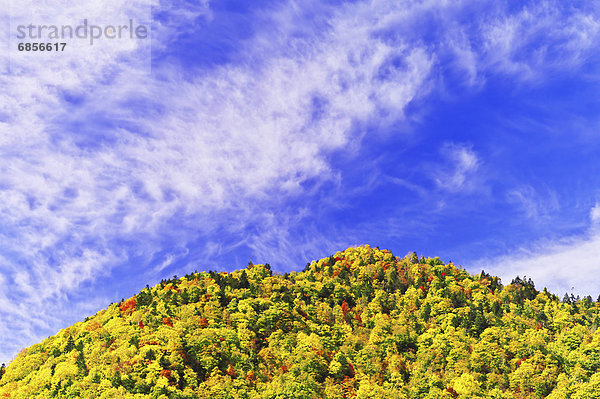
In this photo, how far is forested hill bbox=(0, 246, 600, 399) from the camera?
103 m

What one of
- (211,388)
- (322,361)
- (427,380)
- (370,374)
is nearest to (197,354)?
(211,388)

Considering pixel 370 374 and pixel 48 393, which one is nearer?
pixel 48 393

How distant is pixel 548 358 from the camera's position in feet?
370

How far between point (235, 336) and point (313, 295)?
37.3m

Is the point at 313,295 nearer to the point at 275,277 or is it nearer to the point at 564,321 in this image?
the point at 275,277

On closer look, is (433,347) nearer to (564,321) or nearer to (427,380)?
(427,380)

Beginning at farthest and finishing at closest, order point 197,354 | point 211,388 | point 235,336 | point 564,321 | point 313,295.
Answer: point 313,295 → point 564,321 → point 235,336 → point 197,354 → point 211,388

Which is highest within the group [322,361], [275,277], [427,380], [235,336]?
[275,277]

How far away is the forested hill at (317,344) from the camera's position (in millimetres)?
102562

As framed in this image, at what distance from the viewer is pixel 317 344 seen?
11856 cm

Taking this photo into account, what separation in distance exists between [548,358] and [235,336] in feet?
229

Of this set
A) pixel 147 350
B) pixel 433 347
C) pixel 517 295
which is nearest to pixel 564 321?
pixel 517 295

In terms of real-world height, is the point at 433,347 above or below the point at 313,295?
below

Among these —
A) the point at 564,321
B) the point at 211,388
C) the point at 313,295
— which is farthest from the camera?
the point at 313,295
